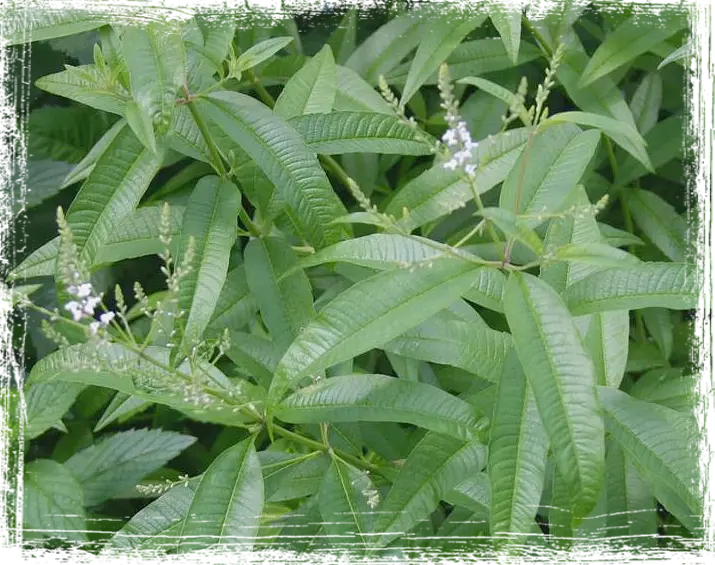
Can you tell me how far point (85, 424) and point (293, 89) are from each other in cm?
93

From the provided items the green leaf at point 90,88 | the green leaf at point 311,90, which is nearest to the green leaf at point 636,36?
the green leaf at point 311,90

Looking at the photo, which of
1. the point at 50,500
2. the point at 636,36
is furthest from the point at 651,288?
the point at 50,500

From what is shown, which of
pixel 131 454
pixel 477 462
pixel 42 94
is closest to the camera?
pixel 477 462

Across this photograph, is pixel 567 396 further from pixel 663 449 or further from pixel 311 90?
pixel 311 90

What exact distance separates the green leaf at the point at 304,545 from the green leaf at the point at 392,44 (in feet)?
2.89

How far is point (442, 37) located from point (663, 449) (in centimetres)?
85

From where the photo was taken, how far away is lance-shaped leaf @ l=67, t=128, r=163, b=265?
4.08ft

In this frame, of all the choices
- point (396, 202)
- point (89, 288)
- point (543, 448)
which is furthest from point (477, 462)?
point (89, 288)

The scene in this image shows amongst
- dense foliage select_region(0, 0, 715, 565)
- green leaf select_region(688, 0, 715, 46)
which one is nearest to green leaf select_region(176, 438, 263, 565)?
dense foliage select_region(0, 0, 715, 565)

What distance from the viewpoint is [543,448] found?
106 cm

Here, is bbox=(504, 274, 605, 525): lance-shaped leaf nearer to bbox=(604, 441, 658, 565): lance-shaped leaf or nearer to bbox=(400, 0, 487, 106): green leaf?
bbox=(604, 441, 658, 565): lance-shaped leaf

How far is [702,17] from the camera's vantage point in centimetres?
132

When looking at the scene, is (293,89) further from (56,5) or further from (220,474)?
Result: (220,474)

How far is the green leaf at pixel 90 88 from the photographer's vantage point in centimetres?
121
